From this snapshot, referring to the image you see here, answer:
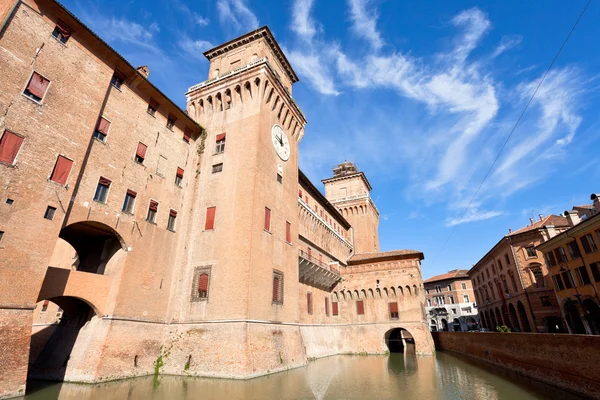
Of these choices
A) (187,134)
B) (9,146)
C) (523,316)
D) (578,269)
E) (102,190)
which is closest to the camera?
(9,146)

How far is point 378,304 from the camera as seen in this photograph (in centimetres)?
3177

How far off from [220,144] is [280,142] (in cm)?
447

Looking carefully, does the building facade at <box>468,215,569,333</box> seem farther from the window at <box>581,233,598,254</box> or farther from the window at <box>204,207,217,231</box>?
the window at <box>204,207,217,231</box>

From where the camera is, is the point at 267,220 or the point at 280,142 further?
the point at 280,142

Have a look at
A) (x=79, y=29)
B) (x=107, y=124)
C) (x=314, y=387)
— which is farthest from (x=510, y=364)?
(x=79, y=29)

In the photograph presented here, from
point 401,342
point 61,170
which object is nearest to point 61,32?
point 61,170

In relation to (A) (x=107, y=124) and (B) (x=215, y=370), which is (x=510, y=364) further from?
(A) (x=107, y=124)

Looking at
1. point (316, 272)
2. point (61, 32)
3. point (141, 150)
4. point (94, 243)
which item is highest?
point (61, 32)

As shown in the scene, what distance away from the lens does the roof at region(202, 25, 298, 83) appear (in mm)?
23984

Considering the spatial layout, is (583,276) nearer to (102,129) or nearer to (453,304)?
(102,129)

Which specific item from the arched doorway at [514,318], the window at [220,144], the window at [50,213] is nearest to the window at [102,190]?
the window at [50,213]

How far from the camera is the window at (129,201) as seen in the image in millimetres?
16672

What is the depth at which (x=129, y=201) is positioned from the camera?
17.0 m

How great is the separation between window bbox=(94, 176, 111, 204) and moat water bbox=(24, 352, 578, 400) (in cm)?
812
